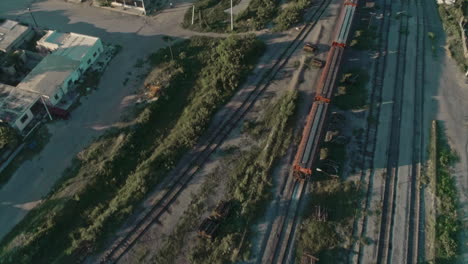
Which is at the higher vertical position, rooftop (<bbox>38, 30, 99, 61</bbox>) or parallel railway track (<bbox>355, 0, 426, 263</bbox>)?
rooftop (<bbox>38, 30, 99, 61</bbox>)

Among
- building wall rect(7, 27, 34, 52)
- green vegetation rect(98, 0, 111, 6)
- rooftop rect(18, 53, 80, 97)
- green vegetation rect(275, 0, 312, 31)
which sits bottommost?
rooftop rect(18, 53, 80, 97)

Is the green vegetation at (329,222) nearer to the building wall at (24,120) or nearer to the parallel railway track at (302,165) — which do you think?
the parallel railway track at (302,165)

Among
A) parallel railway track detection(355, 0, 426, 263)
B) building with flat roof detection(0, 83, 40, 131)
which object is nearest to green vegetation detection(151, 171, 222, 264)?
parallel railway track detection(355, 0, 426, 263)

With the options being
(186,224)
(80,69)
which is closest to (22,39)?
(80,69)

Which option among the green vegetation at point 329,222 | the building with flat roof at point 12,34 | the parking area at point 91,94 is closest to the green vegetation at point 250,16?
the parking area at point 91,94

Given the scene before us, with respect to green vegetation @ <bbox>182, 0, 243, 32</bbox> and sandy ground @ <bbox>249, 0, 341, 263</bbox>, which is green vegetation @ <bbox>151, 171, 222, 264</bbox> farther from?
green vegetation @ <bbox>182, 0, 243, 32</bbox>

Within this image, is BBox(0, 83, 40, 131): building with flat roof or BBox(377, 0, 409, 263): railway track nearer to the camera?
BBox(377, 0, 409, 263): railway track

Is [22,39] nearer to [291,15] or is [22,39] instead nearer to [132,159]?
[132,159]
